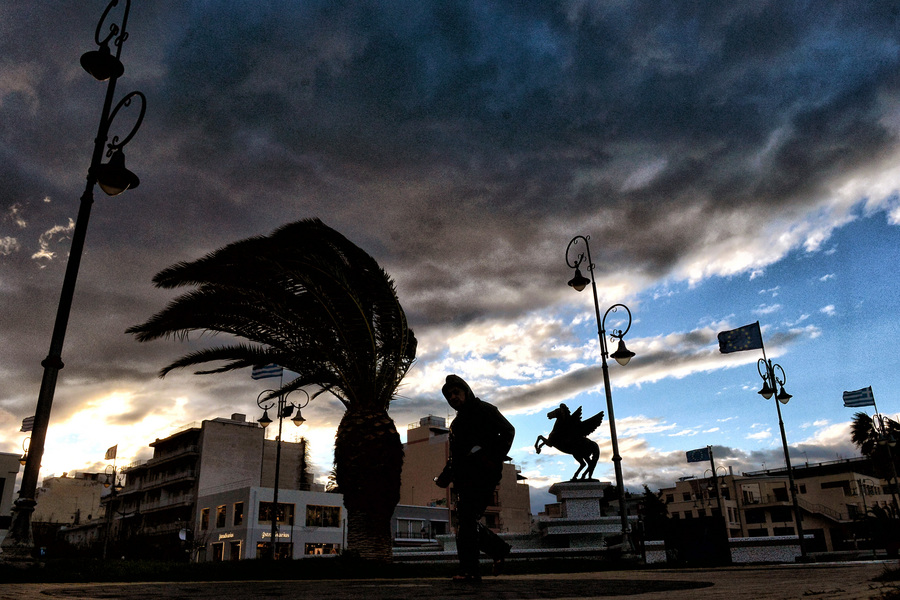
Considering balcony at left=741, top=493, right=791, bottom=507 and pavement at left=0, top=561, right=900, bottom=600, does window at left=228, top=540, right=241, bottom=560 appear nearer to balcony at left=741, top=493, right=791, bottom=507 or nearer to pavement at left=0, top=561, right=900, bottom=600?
pavement at left=0, top=561, right=900, bottom=600

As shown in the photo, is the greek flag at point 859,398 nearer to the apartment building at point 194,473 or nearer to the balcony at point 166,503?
the apartment building at point 194,473

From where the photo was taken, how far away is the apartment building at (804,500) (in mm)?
55156

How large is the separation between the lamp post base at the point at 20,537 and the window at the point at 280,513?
125ft

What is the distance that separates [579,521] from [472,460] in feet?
39.1

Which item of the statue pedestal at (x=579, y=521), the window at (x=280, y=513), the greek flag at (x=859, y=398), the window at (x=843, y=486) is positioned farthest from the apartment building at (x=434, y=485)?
the statue pedestal at (x=579, y=521)

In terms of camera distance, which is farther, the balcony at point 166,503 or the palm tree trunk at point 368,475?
the balcony at point 166,503

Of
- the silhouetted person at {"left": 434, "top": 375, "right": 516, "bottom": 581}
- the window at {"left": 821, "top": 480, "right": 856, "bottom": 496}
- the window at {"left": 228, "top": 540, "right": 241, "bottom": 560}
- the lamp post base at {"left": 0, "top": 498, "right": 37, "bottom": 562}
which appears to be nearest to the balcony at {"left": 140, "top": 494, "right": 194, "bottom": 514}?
the window at {"left": 228, "top": 540, "right": 241, "bottom": 560}

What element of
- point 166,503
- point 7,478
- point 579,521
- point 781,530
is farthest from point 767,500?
point 7,478

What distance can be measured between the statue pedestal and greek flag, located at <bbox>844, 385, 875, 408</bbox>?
803 inches

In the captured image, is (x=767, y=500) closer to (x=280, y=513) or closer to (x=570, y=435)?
(x=280, y=513)

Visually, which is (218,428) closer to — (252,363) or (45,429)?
(252,363)

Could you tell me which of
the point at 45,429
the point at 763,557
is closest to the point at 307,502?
the point at 763,557

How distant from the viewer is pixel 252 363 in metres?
13.5

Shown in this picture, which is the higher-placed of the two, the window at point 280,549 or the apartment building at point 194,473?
the apartment building at point 194,473
